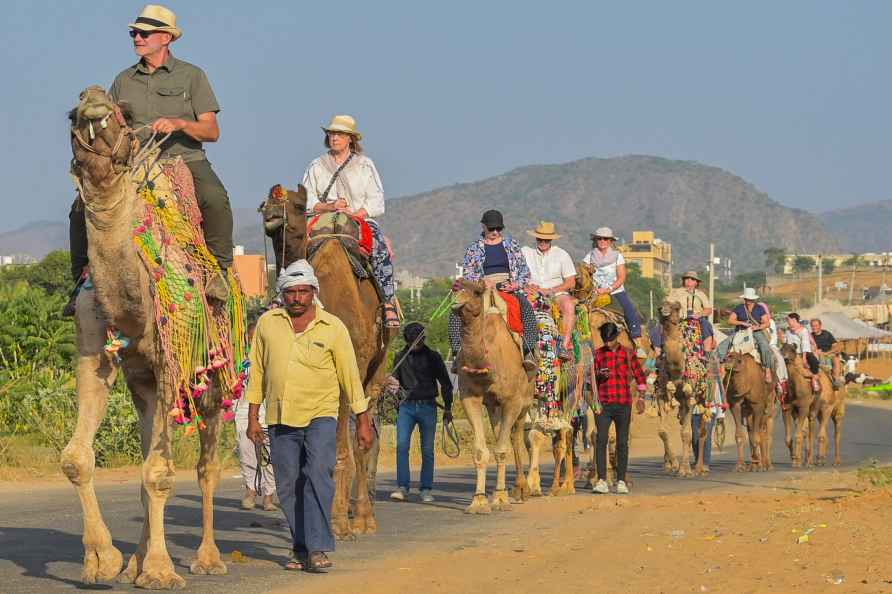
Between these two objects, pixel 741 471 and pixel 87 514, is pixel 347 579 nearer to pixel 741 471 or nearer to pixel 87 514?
pixel 87 514

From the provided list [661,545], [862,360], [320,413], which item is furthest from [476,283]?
[862,360]

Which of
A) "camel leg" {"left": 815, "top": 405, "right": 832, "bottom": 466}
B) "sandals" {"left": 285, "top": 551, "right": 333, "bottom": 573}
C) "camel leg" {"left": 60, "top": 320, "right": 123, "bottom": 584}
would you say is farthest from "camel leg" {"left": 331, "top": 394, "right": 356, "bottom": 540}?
"camel leg" {"left": 815, "top": 405, "right": 832, "bottom": 466}

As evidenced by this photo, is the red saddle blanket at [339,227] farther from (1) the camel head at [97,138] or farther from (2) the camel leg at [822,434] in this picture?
(2) the camel leg at [822,434]

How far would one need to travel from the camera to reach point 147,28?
Result: 12.6 meters

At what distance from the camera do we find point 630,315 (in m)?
24.5

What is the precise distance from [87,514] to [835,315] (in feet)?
318

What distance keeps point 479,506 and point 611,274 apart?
→ 7.28m

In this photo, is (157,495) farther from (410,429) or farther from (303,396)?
(410,429)

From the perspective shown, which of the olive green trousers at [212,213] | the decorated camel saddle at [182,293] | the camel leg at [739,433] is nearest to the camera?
the decorated camel saddle at [182,293]

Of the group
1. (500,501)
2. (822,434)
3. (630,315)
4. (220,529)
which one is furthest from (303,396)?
(822,434)

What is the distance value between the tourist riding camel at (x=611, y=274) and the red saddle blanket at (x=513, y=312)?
375 centimetres

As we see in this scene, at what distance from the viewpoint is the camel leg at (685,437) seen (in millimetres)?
25938

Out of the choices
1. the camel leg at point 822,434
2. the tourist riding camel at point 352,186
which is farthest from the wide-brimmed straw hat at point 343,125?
the camel leg at point 822,434

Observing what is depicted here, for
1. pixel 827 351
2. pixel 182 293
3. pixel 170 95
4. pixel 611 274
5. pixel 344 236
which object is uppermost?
pixel 170 95
